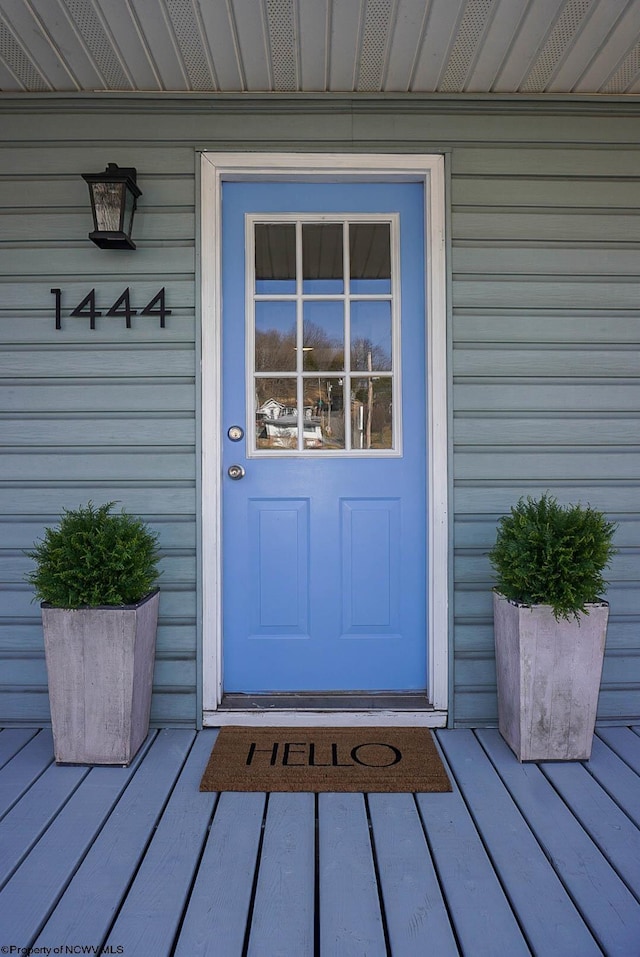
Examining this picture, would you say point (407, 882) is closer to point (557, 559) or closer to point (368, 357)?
point (557, 559)

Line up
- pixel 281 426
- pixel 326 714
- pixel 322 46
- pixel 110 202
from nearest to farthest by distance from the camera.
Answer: pixel 322 46, pixel 110 202, pixel 326 714, pixel 281 426

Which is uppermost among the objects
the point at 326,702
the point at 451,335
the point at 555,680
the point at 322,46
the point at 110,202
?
the point at 322,46

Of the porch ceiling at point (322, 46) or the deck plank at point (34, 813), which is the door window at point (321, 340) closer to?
the porch ceiling at point (322, 46)

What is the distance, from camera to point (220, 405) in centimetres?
267

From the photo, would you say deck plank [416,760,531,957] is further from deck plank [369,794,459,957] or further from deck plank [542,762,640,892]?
deck plank [542,762,640,892]

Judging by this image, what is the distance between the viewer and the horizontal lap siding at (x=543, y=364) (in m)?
2.65

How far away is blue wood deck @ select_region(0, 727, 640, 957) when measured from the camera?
4.88 ft

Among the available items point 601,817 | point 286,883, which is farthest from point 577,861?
point 286,883

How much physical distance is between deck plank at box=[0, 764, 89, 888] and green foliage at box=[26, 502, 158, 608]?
55 centimetres

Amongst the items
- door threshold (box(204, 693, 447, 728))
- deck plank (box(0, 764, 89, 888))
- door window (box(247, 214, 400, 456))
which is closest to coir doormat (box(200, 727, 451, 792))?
door threshold (box(204, 693, 447, 728))

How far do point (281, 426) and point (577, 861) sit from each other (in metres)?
1.74

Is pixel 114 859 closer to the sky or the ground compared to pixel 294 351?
closer to the ground

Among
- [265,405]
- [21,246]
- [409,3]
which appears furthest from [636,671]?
[21,246]

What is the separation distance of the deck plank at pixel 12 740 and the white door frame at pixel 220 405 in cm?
66
